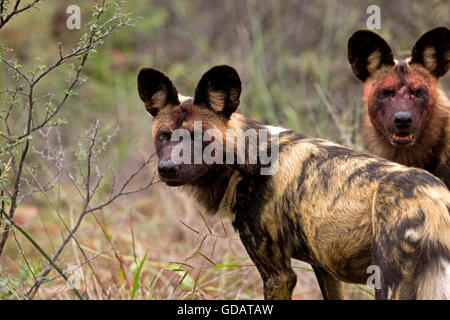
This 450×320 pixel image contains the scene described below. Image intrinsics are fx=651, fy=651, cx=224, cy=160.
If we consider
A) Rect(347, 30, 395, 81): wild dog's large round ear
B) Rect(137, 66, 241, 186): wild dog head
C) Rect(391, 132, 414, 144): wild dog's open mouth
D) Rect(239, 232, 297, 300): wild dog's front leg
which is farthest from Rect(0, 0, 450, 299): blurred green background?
Rect(137, 66, 241, 186): wild dog head

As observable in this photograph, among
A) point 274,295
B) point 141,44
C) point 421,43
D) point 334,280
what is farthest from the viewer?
point 141,44

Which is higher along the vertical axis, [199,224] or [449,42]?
[449,42]

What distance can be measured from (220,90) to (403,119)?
4.79 ft

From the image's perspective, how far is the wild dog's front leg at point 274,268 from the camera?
4242 mm

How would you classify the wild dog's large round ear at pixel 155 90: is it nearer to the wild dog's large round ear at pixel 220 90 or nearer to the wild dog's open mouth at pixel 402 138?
the wild dog's large round ear at pixel 220 90

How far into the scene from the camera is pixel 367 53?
5367 millimetres

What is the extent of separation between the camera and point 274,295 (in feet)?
13.9

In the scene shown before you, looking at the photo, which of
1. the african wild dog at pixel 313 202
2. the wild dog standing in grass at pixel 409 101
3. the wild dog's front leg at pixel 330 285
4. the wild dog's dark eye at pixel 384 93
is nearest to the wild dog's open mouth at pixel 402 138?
the wild dog standing in grass at pixel 409 101

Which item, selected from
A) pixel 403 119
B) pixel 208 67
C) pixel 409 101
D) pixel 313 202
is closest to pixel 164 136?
pixel 313 202

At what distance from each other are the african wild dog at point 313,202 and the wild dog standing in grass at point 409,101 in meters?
0.88

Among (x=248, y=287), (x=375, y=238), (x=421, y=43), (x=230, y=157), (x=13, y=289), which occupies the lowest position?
(x=248, y=287)

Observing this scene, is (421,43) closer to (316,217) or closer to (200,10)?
(316,217)

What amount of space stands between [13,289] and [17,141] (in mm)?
1088

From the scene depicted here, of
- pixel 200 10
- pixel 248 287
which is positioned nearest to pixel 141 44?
pixel 200 10
